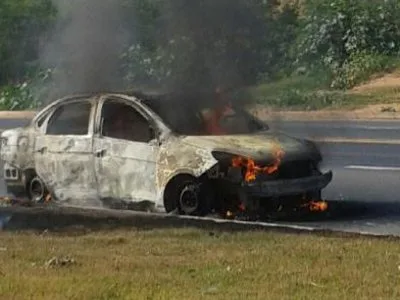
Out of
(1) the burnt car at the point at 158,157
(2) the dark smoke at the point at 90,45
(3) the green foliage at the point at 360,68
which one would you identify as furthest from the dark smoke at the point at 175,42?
(3) the green foliage at the point at 360,68

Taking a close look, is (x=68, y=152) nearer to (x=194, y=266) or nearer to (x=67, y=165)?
(x=67, y=165)

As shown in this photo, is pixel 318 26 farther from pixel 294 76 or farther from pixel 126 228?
pixel 126 228

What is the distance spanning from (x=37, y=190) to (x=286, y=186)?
3045 millimetres

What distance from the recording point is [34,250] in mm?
8883

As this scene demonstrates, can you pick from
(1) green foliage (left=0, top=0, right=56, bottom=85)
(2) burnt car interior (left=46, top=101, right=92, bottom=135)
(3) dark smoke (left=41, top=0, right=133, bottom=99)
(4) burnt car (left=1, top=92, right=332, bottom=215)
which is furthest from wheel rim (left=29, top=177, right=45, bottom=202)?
(1) green foliage (left=0, top=0, right=56, bottom=85)

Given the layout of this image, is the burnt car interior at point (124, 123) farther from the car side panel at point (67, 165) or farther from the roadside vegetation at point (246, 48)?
the roadside vegetation at point (246, 48)

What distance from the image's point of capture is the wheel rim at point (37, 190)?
1278 cm

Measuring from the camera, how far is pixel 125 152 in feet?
39.2

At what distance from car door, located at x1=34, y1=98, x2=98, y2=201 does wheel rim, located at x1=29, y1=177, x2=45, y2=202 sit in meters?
0.10

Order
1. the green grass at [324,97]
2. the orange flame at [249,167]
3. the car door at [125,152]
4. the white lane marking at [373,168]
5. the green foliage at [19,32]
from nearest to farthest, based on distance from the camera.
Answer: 1. the orange flame at [249,167]
2. the car door at [125,152]
3. the white lane marking at [373,168]
4. the green foliage at [19,32]
5. the green grass at [324,97]

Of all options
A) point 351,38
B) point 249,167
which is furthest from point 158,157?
point 351,38

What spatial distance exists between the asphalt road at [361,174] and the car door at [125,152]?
169cm

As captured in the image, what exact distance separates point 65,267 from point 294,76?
25.1 m

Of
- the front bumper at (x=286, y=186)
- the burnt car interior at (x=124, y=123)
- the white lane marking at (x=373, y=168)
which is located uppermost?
the burnt car interior at (x=124, y=123)
